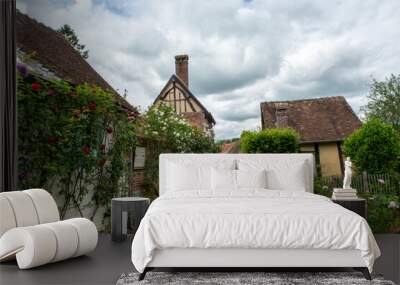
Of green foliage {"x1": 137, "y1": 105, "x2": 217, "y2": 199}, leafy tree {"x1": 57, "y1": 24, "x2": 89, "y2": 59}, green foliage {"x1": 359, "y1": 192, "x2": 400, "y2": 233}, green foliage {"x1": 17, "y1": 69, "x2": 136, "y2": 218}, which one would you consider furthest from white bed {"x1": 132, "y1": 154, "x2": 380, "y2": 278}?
leafy tree {"x1": 57, "y1": 24, "x2": 89, "y2": 59}

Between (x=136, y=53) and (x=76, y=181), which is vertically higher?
(x=136, y=53)

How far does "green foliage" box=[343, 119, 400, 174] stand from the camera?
8.58 meters

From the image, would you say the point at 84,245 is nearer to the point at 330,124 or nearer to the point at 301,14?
the point at 301,14

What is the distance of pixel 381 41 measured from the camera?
8.89 m

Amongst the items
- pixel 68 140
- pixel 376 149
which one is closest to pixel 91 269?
pixel 68 140

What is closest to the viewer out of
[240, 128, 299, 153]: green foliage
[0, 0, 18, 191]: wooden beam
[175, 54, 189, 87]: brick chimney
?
[0, 0, 18, 191]: wooden beam

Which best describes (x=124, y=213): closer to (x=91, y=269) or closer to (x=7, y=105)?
(x=91, y=269)

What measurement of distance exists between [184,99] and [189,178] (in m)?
8.25

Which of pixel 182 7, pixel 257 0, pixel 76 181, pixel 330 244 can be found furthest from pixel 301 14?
pixel 330 244

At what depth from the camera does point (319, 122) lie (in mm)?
12344

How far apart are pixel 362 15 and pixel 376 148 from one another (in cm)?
267

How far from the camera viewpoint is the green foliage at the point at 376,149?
8.58 m

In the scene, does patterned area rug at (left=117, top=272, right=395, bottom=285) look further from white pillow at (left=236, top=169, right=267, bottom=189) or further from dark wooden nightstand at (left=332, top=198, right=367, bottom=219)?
white pillow at (left=236, top=169, right=267, bottom=189)

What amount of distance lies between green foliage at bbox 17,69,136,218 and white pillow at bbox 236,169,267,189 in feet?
6.87
